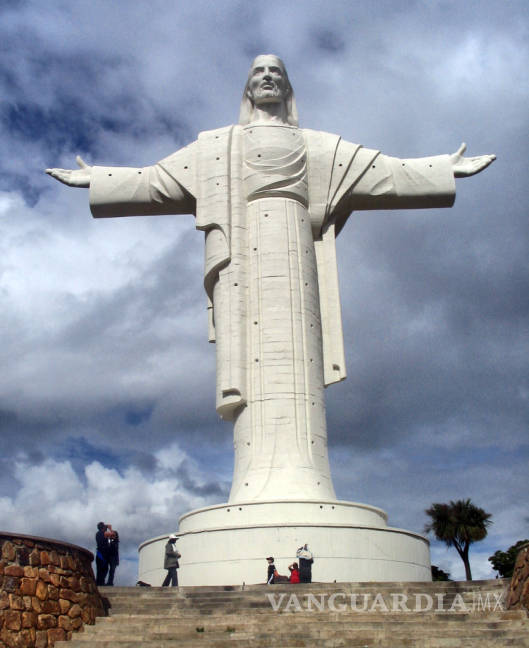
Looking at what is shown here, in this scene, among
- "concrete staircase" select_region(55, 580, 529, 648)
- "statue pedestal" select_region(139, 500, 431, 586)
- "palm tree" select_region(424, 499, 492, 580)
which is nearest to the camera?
"concrete staircase" select_region(55, 580, 529, 648)

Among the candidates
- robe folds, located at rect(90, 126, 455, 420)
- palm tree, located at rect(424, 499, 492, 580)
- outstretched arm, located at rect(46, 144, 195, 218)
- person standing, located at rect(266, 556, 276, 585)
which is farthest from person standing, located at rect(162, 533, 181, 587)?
palm tree, located at rect(424, 499, 492, 580)

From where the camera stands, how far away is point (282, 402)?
16.8 m

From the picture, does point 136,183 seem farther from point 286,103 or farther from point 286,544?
point 286,544

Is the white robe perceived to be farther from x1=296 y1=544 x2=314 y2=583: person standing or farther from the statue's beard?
x1=296 y1=544 x2=314 y2=583: person standing

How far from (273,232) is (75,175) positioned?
18.0 feet

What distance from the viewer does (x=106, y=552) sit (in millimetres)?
13438

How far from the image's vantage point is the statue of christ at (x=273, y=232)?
16688mm

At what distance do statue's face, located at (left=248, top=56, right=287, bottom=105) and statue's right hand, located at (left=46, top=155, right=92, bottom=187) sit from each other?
15.3 feet

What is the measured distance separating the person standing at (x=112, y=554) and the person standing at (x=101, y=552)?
71 millimetres

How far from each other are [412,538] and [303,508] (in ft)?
8.21

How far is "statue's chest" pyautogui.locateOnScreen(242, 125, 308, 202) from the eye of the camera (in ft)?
61.2

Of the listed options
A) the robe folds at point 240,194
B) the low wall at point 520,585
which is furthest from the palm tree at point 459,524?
the low wall at point 520,585

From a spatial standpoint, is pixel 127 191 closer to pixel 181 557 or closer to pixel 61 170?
pixel 61 170

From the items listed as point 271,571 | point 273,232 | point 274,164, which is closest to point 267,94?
point 274,164
